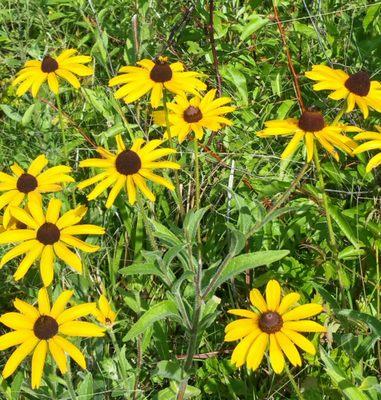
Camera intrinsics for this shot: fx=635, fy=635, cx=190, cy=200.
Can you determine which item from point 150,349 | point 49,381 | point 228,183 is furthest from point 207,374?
point 228,183

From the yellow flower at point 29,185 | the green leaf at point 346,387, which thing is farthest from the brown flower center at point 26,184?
the green leaf at point 346,387

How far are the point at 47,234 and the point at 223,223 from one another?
0.63 meters

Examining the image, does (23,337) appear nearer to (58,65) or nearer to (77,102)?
(58,65)

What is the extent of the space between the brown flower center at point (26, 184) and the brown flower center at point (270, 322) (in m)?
0.64

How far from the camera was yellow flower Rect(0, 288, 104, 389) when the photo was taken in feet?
4.00

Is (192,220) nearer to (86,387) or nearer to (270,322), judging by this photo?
(270,322)

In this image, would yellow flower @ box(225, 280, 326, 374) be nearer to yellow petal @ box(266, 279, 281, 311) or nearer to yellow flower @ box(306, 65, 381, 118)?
yellow petal @ box(266, 279, 281, 311)

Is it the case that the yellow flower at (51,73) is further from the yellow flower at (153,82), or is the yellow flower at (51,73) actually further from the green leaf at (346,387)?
the green leaf at (346,387)

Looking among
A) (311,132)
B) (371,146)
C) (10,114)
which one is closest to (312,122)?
(311,132)

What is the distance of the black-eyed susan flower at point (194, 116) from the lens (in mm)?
1590

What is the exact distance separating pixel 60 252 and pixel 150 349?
0.54 meters

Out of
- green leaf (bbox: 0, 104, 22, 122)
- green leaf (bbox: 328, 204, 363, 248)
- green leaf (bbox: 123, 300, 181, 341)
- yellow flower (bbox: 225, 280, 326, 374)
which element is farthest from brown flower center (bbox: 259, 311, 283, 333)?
green leaf (bbox: 0, 104, 22, 122)

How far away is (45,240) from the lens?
137cm

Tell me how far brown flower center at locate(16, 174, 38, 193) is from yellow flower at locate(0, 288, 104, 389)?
328 mm
